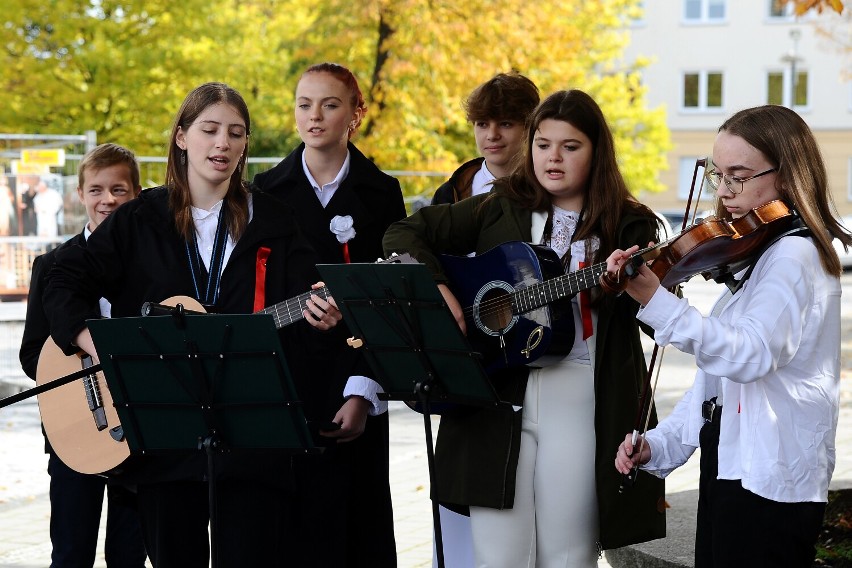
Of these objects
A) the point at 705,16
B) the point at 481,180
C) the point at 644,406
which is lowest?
the point at 644,406

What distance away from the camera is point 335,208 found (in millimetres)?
5082

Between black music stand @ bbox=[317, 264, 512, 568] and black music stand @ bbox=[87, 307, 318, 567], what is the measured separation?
34cm

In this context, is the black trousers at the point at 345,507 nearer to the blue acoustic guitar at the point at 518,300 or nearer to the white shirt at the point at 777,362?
the blue acoustic guitar at the point at 518,300

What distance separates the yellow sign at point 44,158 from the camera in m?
14.6

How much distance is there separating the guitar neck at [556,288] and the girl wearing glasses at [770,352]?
32 centimetres

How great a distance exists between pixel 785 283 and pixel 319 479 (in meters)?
2.18

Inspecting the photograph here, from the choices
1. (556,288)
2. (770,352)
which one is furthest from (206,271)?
(770,352)

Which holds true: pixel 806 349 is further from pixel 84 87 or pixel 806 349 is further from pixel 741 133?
pixel 84 87

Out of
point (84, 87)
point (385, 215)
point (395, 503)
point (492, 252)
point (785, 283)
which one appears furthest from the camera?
point (84, 87)

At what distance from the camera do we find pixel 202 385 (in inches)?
145

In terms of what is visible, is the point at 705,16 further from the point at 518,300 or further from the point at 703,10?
the point at 518,300

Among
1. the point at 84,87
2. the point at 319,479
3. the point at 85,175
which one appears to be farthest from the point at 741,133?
the point at 84,87

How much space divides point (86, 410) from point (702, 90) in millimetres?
43881

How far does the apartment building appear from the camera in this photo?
45.0 metres
